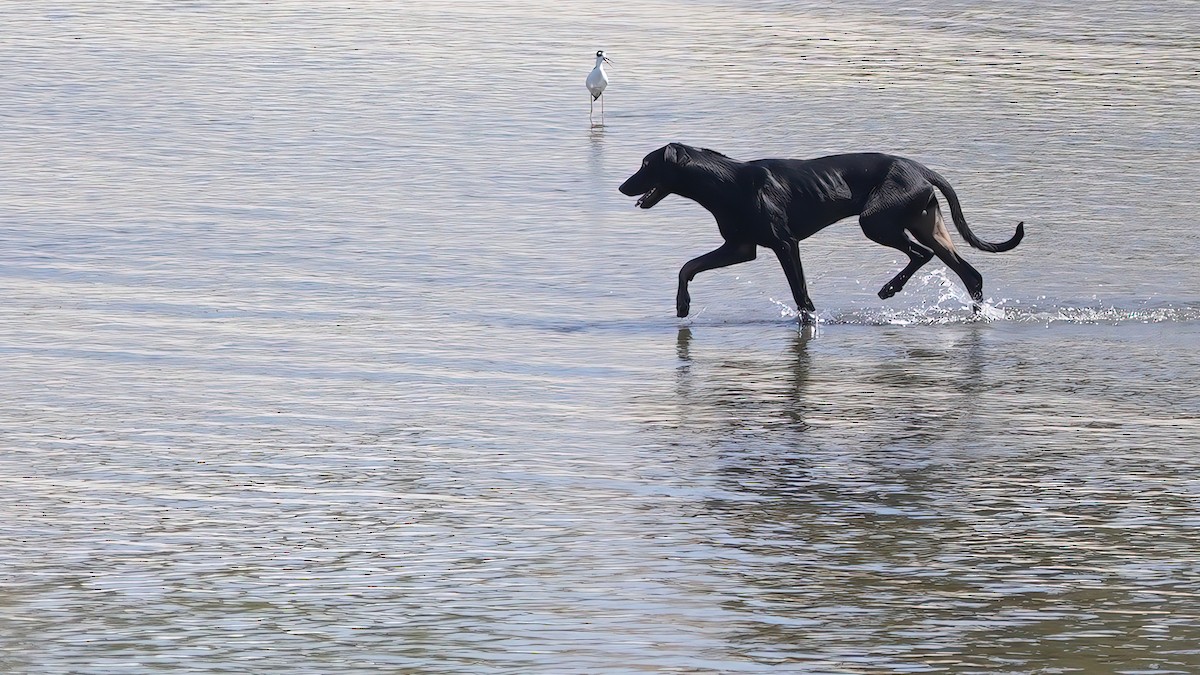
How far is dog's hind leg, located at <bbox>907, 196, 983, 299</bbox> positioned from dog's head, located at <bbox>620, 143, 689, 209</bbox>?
131 centimetres

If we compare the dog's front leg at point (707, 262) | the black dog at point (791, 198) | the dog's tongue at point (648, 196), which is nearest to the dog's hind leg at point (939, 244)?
the black dog at point (791, 198)

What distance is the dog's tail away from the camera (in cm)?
1065

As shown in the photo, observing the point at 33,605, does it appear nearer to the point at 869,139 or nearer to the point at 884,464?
the point at 884,464

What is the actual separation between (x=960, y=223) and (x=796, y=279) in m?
1.28

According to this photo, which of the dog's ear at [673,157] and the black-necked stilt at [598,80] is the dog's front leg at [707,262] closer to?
the dog's ear at [673,157]

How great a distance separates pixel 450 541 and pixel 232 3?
19.8m

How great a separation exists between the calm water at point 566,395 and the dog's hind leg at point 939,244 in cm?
19

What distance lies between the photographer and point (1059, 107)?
18.3 meters

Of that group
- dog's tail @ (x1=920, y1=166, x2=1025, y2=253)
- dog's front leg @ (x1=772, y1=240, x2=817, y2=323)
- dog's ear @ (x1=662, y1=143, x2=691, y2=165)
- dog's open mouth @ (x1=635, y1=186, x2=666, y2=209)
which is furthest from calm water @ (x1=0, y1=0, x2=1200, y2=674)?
dog's ear @ (x1=662, y1=143, x2=691, y2=165)

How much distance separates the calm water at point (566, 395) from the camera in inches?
220

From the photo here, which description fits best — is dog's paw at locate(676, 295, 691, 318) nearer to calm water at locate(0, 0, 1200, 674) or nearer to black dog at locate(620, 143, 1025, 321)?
black dog at locate(620, 143, 1025, 321)

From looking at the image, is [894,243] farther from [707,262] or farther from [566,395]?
[566,395]

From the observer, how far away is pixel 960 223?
11.0 m

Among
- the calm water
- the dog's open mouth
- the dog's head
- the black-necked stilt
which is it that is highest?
the black-necked stilt
